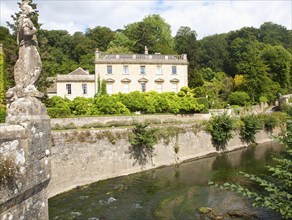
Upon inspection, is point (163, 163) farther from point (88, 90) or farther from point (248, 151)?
point (88, 90)

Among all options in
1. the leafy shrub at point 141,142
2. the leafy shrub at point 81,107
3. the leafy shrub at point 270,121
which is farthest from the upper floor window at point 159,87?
the leafy shrub at point 141,142

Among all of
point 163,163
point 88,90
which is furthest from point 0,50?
point 163,163

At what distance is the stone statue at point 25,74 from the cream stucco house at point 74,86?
1429 inches

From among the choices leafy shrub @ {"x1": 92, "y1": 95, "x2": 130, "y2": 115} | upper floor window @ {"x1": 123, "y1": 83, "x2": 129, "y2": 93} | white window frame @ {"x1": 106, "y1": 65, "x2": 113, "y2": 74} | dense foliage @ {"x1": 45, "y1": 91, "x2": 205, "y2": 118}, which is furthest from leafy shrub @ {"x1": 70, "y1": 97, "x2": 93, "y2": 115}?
upper floor window @ {"x1": 123, "y1": 83, "x2": 129, "y2": 93}

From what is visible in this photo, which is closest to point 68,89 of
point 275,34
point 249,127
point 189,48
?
point 249,127

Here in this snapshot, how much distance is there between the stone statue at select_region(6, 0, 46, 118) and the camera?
15.1 feet

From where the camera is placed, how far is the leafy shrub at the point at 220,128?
2994 centimetres

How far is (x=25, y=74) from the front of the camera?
4793 mm

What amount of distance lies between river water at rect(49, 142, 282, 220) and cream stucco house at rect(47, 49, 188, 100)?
65.3ft

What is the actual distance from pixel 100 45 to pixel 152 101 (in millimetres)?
40768

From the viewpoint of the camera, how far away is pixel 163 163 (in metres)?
25.0

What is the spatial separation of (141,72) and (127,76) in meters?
2.19

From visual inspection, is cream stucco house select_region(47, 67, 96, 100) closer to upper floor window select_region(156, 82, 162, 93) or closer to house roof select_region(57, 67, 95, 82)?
house roof select_region(57, 67, 95, 82)

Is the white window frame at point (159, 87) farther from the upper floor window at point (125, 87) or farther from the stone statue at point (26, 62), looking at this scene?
Answer: the stone statue at point (26, 62)
